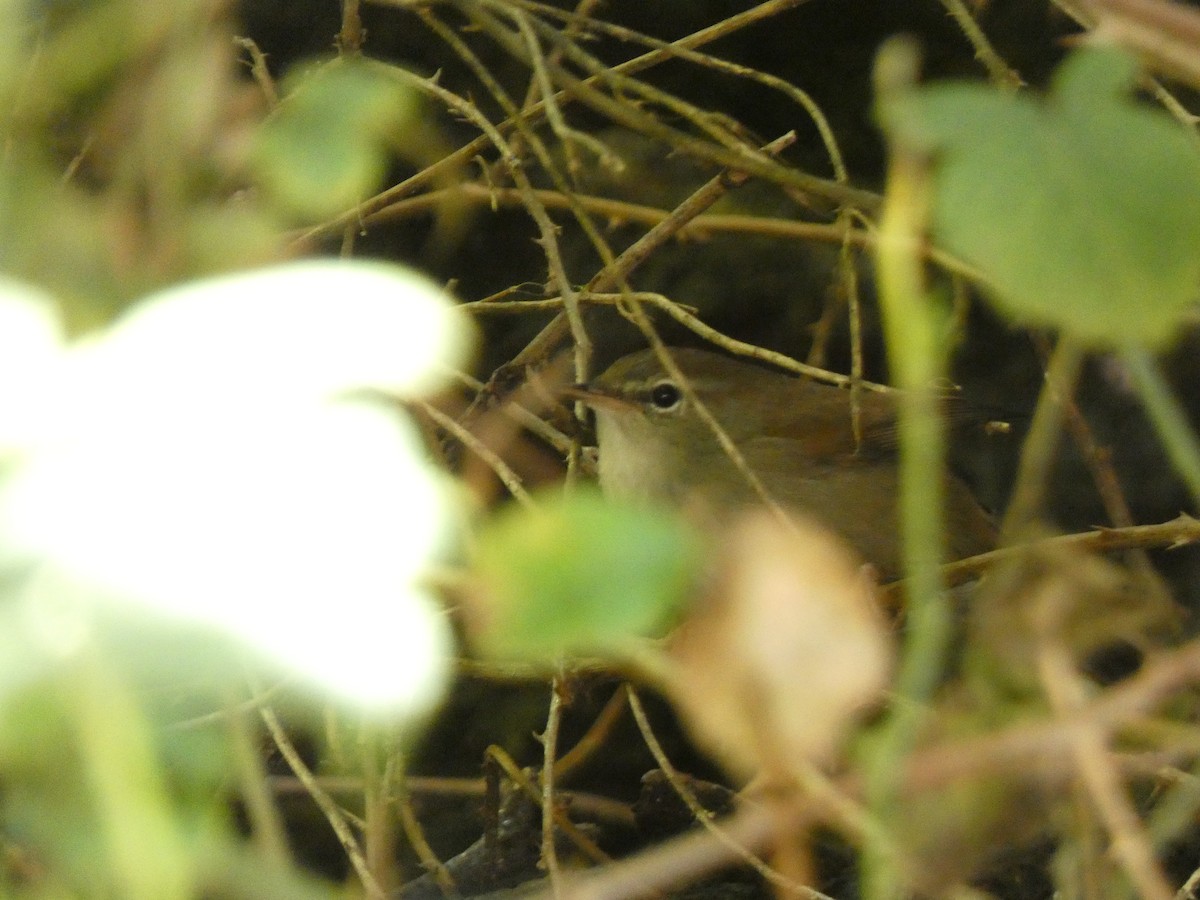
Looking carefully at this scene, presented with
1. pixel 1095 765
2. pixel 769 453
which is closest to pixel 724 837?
pixel 1095 765

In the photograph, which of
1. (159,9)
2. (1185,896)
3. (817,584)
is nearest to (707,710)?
(817,584)

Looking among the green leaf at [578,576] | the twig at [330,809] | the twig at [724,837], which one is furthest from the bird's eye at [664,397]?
the green leaf at [578,576]

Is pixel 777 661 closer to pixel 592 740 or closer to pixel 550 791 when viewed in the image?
pixel 550 791

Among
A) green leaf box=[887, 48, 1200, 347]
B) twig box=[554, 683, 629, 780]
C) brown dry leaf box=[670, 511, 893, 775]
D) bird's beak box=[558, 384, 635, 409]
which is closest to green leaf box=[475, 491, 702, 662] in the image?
brown dry leaf box=[670, 511, 893, 775]

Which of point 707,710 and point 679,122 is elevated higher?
point 707,710

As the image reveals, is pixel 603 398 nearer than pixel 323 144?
No

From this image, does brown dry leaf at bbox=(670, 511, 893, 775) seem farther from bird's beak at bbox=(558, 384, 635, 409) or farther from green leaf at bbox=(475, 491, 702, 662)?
bird's beak at bbox=(558, 384, 635, 409)

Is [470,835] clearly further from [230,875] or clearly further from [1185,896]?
[230,875]
